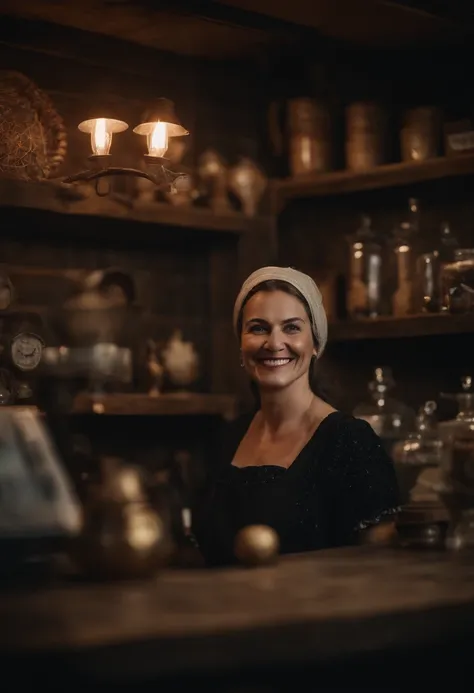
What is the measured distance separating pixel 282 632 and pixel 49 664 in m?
0.27

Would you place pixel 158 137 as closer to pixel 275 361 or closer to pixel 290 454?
pixel 275 361

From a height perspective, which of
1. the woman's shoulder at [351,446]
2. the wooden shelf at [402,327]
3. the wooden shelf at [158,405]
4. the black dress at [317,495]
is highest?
the wooden shelf at [402,327]

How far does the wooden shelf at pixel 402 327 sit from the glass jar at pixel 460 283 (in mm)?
58

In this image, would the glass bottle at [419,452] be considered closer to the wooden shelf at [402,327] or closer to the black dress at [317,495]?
the wooden shelf at [402,327]

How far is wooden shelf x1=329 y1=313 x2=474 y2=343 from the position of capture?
351 centimetres

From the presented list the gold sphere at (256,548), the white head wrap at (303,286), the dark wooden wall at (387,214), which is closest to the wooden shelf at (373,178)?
the dark wooden wall at (387,214)

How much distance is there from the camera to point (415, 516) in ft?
6.14

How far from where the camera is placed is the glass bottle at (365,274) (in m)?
3.80

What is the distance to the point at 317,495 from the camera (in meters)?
2.66

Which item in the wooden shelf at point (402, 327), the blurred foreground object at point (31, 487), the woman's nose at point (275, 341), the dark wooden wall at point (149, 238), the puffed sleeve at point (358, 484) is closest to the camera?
the blurred foreground object at point (31, 487)

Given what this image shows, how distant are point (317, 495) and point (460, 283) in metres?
1.22

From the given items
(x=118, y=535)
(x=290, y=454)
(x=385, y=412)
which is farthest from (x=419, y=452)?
(x=118, y=535)

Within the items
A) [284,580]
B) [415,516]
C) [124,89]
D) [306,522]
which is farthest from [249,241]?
[284,580]

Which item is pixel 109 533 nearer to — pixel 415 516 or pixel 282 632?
pixel 282 632
